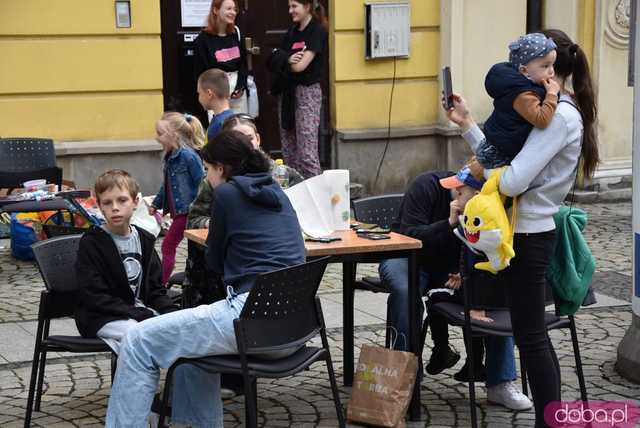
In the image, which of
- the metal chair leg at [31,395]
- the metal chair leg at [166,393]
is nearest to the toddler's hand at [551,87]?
the metal chair leg at [166,393]

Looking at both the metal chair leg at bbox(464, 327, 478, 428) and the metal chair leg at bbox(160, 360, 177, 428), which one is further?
the metal chair leg at bbox(464, 327, 478, 428)

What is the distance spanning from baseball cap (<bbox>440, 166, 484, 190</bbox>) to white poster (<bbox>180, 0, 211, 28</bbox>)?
19.9 ft

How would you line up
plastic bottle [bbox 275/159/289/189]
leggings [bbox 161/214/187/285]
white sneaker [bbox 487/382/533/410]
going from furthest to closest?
leggings [bbox 161/214/187/285] < plastic bottle [bbox 275/159/289/189] < white sneaker [bbox 487/382/533/410]

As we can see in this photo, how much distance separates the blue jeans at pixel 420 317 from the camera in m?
5.64

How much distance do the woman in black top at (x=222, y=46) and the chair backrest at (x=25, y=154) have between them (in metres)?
1.78

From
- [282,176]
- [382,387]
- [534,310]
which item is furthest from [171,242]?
[534,310]

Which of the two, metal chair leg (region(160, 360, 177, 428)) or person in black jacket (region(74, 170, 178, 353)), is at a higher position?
person in black jacket (region(74, 170, 178, 353))

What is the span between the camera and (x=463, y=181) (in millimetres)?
5340

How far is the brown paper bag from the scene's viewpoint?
5316 mm

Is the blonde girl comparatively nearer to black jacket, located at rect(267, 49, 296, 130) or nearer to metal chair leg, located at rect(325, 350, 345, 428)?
metal chair leg, located at rect(325, 350, 345, 428)

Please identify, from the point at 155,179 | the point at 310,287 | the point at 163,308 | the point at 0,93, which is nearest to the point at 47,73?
the point at 0,93

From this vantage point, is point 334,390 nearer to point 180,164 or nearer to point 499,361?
point 499,361

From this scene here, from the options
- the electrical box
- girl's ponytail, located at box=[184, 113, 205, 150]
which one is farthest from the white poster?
girl's ponytail, located at box=[184, 113, 205, 150]

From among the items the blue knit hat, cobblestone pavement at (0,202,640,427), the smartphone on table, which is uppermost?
the blue knit hat
